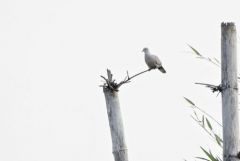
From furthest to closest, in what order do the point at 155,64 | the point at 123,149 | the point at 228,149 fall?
the point at 155,64
the point at 123,149
the point at 228,149

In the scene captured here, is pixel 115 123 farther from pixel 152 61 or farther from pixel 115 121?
pixel 152 61

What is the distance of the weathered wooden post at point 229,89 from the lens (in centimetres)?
376

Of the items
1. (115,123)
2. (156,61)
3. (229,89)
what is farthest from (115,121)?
(156,61)

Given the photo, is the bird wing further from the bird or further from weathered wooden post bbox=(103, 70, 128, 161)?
weathered wooden post bbox=(103, 70, 128, 161)

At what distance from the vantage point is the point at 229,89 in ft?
12.6

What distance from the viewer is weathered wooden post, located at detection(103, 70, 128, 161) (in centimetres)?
432

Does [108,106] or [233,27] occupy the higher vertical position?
[233,27]

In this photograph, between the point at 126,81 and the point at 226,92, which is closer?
the point at 226,92

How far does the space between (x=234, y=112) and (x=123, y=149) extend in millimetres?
1028

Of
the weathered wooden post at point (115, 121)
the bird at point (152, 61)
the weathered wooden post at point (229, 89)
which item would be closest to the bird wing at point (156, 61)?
the bird at point (152, 61)

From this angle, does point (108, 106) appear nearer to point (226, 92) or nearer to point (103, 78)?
point (103, 78)

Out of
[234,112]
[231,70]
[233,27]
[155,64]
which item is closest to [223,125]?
[234,112]

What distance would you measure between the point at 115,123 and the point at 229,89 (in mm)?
1067

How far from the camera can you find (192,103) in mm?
4953
